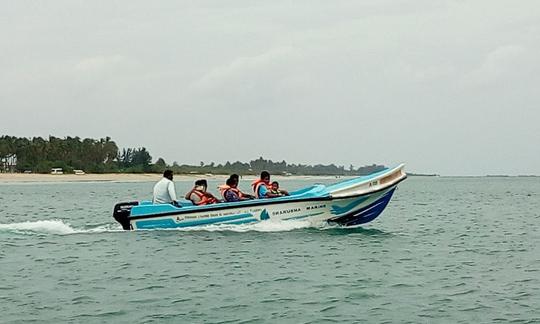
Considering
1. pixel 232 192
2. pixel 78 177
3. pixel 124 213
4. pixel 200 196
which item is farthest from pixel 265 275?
pixel 78 177

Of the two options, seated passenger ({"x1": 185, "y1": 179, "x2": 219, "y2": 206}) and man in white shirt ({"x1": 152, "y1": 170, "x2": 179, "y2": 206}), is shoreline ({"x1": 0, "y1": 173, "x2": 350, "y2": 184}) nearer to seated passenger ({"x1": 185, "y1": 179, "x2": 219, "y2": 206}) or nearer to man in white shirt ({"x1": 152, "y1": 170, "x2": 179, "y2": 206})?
man in white shirt ({"x1": 152, "y1": 170, "x2": 179, "y2": 206})

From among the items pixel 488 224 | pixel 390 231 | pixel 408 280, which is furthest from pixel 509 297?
pixel 488 224

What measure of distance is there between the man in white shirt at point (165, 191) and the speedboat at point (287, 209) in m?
0.30

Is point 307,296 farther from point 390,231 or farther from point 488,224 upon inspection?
point 488,224

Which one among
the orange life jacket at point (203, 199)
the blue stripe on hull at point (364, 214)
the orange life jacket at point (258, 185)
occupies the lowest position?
the blue stripe on hull at point (364, 214)

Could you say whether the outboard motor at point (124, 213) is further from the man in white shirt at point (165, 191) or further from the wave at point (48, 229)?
the wave at point (48, 229)

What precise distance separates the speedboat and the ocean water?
0.29 m

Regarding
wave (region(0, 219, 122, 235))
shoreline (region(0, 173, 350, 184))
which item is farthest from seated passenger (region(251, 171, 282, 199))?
shoreline (region(0, 173, 350, 184))

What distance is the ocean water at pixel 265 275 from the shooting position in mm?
11711

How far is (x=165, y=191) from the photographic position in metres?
21.0

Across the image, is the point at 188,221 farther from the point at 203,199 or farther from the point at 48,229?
the point at 48,229

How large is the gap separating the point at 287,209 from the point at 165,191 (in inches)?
129

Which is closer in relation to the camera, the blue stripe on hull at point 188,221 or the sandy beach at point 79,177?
the blue stripe on hull at point 188,221

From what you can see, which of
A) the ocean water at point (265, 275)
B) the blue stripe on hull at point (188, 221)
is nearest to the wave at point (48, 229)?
the ocean water at point (265, 275)
